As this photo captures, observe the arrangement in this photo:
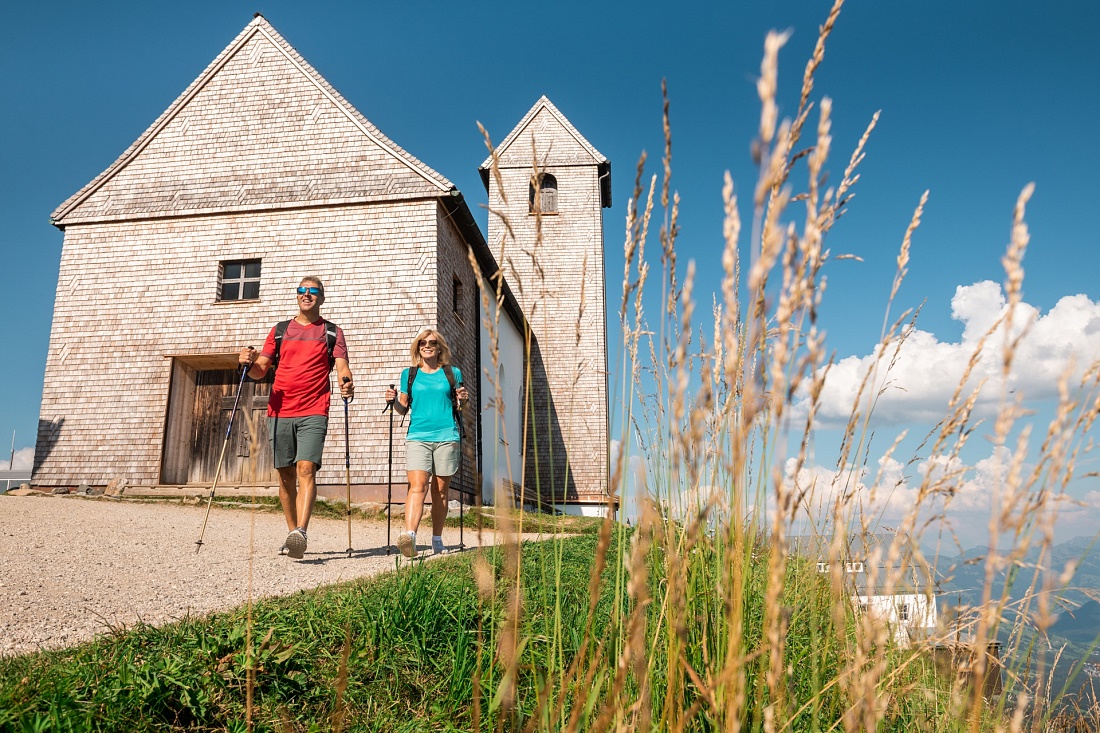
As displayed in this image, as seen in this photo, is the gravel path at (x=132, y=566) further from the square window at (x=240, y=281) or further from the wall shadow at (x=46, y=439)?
the square window at (x=240, y=281)

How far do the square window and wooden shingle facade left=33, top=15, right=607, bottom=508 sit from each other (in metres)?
0.03

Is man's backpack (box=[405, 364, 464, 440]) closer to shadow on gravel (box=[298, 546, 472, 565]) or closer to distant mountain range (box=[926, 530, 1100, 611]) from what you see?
shadow on gravel (box=[298, 546, 472, 565])

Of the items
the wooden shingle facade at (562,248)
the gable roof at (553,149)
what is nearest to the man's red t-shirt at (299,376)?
the wooden shingle facade at (562,248)

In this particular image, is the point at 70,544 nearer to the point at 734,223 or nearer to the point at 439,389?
the point at 439,389

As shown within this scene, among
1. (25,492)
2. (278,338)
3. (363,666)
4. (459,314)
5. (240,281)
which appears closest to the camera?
(363,666)

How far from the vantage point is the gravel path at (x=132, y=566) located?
3.71 metres

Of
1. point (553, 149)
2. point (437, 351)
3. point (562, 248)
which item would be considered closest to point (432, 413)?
point (437, 351)

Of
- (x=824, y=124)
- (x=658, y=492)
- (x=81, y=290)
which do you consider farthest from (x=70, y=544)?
(x=81, y=290)

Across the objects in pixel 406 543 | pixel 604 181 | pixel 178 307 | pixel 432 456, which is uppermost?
pixel 604 181

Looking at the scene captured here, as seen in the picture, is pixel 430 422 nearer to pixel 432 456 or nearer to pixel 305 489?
pixel 432 456

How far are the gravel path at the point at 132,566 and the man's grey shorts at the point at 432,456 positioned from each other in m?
0.69

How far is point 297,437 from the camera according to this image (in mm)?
5922

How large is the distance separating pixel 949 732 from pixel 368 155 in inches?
515

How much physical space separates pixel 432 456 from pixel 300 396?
118 cm
